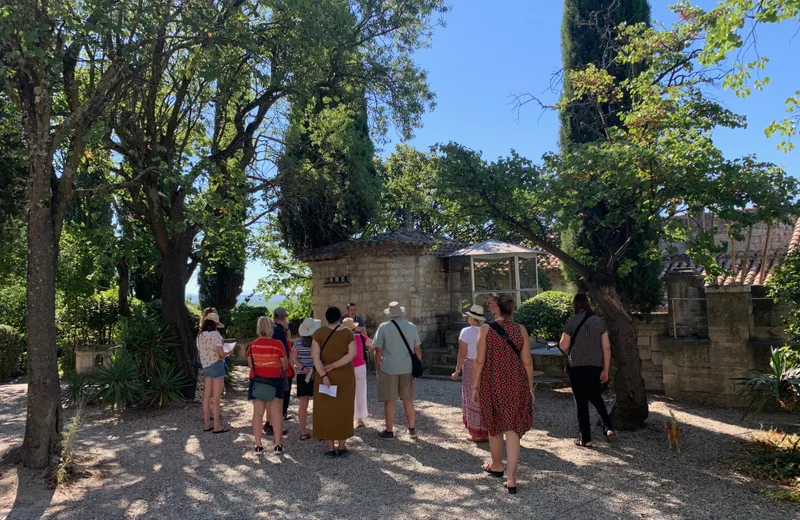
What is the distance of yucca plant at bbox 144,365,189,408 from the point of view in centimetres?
923

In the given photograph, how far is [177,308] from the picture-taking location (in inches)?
Result: 401

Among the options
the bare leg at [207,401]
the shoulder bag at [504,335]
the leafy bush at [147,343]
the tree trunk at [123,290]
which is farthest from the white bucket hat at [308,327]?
the tree trunk at [123,290]

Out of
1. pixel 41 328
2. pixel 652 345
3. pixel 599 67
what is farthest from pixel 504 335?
pixel 599 67

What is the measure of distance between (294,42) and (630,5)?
7.37 meters

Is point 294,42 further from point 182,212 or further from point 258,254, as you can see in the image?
point 258,254

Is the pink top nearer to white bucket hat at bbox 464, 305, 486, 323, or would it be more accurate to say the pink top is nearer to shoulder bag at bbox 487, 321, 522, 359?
white bucket hat at bbox 464, 305, 486, 323

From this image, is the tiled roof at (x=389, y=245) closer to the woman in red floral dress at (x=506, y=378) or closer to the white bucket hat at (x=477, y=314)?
the white bucket hat at (x=477, y=314)

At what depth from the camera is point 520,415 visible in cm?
484

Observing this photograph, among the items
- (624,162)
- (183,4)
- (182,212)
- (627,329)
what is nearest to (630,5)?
(624,162)

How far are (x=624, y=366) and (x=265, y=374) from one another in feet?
14.0

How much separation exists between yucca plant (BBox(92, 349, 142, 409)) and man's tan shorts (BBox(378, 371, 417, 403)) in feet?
15.3

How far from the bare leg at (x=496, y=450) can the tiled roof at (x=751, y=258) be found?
16.2 ft

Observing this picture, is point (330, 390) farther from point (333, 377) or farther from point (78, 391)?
point (78, 391)

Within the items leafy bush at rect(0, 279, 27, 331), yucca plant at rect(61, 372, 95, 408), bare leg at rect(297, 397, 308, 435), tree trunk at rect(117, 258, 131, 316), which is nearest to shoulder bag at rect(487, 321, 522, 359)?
bare leg at rect(297, 397, 308, 435)
